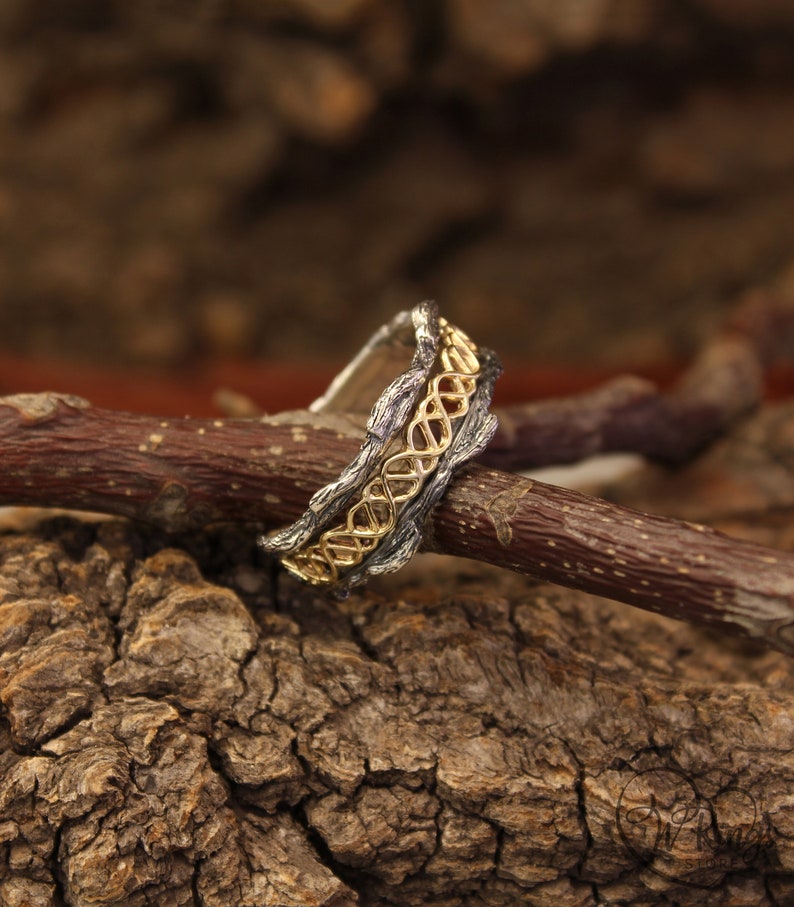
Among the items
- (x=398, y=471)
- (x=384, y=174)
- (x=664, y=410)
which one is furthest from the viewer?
(x=384, y=174)

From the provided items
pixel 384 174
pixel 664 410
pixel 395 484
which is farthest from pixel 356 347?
pixel 395 484

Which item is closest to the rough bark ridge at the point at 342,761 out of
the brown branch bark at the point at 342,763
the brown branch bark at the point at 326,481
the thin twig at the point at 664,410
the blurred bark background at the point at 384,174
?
the brown branch bark at the point at 342,763

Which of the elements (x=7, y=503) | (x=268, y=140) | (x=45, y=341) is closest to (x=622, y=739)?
(x=7, y=503)

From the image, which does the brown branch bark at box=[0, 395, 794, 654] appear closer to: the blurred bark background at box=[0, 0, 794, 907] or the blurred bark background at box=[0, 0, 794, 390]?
the blurred bark background at box=[0, 0, 794, 907]

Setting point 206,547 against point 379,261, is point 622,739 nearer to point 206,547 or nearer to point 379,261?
point 206,547

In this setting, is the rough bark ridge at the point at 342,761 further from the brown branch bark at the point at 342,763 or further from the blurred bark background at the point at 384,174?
the blurred bark background at the point at 384,174

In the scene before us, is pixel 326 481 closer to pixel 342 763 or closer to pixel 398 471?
pixel 398 471
